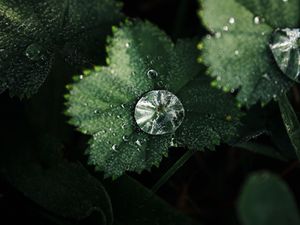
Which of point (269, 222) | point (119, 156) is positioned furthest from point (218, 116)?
point (269, 222)

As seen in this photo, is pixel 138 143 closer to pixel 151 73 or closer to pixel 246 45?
pixel 151 73

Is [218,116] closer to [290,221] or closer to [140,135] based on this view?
[140,135]

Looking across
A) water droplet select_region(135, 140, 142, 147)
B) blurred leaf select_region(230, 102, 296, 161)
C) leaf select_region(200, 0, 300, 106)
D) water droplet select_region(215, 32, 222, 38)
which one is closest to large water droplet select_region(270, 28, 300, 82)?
leaf select_region(200, 0, 300, 106)

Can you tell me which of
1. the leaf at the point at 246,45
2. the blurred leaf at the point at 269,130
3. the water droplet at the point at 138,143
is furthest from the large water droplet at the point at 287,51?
the water droplet at the point at 138,143

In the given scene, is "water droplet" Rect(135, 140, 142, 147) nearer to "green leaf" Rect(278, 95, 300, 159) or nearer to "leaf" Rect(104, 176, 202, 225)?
"leaf" Rect(104, 176, 202, 225)

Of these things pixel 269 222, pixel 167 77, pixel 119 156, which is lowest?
pixel 119 156

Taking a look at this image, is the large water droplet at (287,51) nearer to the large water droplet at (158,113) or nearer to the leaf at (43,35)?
the large water droplet at (158,113)

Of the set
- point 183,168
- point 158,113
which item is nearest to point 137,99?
point 158,113
